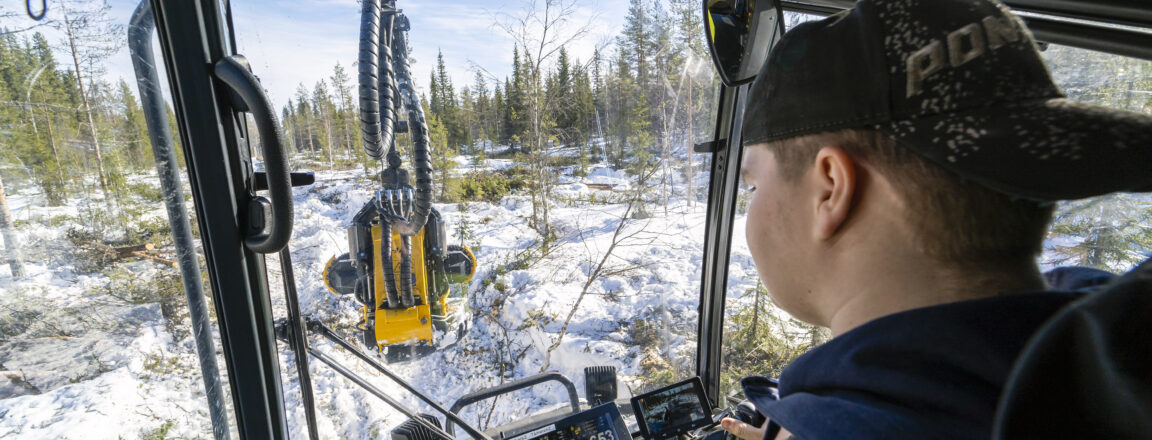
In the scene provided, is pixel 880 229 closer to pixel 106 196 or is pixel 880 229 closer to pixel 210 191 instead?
pixel 210 191

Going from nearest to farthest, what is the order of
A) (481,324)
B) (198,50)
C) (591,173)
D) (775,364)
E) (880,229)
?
1. (880,229)
2. (198,50)
3. (775,364)
4. (591,173)
5. (481,324)

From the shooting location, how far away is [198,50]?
971 mm

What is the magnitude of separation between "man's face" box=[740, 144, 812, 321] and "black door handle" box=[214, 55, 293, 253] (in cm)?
87

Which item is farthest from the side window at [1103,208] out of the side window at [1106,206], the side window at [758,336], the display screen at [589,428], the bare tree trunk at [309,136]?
the bare tree trunk at [309,136]

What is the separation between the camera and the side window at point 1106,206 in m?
1.15

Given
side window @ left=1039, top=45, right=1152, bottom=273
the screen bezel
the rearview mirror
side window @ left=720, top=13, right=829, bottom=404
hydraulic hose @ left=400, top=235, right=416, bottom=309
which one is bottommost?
side window @ left=720, top=13, right=829, bottom=404

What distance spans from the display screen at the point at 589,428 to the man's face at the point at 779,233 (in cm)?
112

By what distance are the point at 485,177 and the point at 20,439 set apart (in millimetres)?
4186

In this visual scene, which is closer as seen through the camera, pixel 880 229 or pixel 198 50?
pixel 880 229

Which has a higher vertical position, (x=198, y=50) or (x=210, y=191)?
(x=198, y=50)

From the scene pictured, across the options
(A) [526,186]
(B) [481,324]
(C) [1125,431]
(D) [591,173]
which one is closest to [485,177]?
(A) [526,186]

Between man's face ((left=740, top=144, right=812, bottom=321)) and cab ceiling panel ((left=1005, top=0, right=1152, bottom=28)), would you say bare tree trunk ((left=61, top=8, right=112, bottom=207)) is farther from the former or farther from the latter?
cab ceiling panel ((left=1005, top=0, right=1152, bottom=28))

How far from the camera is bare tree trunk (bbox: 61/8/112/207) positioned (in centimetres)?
87

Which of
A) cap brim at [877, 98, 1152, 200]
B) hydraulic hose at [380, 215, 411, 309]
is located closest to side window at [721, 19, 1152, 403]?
cap brim at [877, 98, 1152, 200]
